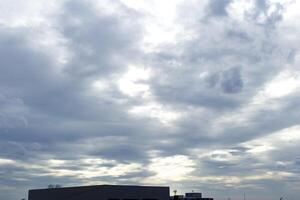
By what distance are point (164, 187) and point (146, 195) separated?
25.0ft

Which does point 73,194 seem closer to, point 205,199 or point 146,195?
point 146,195

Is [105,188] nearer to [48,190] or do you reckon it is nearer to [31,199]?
[48,190]

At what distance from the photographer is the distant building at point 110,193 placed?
144625 mm

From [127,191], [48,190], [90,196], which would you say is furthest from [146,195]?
[48,190]

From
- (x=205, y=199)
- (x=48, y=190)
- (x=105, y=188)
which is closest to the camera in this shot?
(x=105, y=188)

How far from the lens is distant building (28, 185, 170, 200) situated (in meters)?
145

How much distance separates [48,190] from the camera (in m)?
165

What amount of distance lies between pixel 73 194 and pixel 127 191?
1955cm

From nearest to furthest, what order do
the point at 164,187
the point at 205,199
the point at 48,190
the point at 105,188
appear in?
the point at 105,188 < the point at 164,187 < the point at 48,190 < the point at 205,199

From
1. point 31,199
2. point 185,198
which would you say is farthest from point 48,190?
point 185,198

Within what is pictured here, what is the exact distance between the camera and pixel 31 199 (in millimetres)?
173625

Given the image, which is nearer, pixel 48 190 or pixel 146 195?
pixel 146 195

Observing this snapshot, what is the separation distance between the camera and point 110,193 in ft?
473

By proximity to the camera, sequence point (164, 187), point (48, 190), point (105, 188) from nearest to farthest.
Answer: point (105, 188)
point (164, 187)
point (48, 190)
